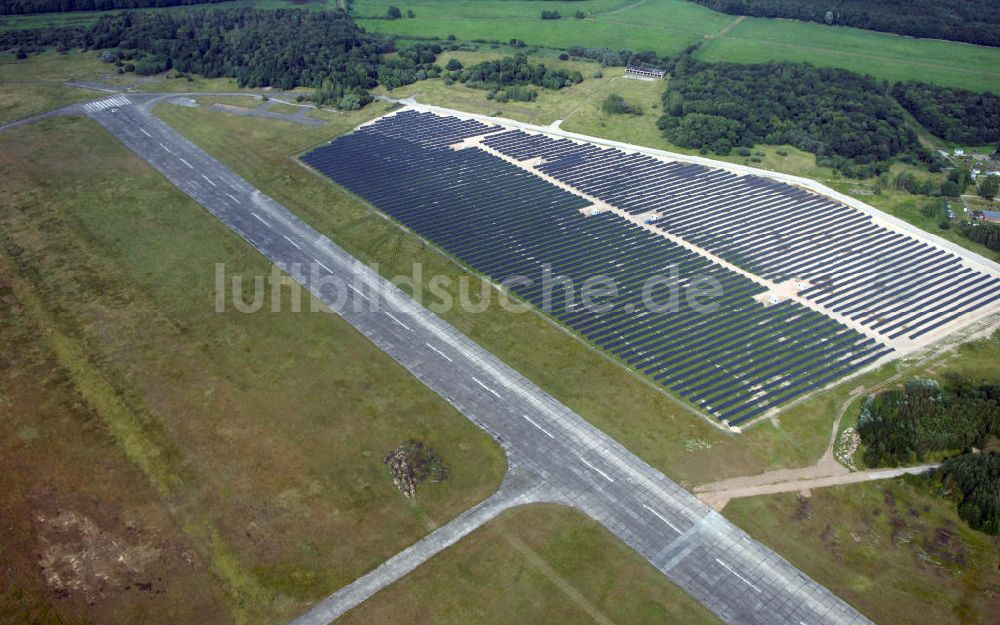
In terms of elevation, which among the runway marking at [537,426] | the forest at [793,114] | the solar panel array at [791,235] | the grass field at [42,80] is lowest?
the grass field at [42,80]

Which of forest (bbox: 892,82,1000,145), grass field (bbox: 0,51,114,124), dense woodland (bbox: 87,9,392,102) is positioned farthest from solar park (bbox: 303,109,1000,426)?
grass field (bbox: 0,51,114,124)

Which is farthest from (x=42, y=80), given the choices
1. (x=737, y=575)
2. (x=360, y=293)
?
(x=737, y=575)

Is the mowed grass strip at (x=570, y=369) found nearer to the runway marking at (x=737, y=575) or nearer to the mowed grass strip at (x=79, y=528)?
the runway marking at (x=737, y=575)

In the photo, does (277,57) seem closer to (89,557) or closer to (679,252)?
(679,252)

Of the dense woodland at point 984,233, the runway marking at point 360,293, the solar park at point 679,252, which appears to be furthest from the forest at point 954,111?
the runway marking at point 360,293

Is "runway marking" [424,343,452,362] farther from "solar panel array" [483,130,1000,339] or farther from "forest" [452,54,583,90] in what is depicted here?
"forest" [452,54,583,90]

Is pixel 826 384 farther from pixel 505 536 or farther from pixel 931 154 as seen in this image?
pixel 931 154

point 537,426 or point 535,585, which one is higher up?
point 537,426
